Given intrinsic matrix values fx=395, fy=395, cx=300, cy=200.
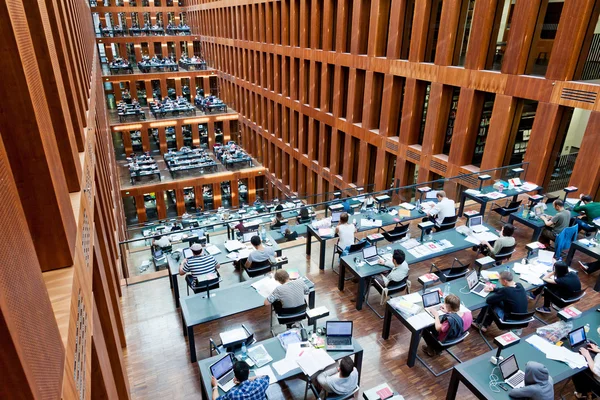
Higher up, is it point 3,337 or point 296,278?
point 3,337

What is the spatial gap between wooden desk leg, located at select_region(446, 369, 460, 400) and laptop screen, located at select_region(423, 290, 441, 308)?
1.19 m

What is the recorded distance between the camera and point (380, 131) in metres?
16.4

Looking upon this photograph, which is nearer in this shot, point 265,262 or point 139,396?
point 139,396

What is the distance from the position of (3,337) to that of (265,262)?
6.92 m

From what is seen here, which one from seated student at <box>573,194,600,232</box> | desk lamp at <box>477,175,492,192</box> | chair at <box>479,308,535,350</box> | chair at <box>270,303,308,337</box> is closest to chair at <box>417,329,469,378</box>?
chair at <box>479,308,535,350</box>

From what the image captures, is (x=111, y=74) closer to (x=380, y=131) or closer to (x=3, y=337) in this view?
(x=380, y=131)

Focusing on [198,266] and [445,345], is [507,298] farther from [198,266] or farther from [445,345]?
[198,266]

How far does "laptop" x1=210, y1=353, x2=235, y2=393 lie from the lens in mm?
5242

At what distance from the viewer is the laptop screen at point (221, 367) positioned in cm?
525

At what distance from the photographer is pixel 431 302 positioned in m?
6.55

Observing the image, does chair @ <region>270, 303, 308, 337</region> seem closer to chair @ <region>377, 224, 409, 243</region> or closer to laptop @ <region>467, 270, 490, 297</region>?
A: laptop @ <region>467, 270, 490, 297</region>

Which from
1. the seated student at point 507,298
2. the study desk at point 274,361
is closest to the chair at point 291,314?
the study desk at point 274,361

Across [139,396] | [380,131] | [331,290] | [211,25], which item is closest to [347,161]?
[380,131]

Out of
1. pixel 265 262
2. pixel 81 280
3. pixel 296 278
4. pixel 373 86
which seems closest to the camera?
pixel 81 280
